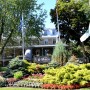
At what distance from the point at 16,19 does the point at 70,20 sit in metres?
12.4

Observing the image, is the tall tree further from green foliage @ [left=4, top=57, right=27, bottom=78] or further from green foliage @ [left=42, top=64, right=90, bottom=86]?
green foliage @ [left=42, top=64, right=90, bottom=86]

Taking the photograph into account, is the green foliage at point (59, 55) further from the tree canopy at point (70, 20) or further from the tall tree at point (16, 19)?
the tree canopy at point (70, 20)

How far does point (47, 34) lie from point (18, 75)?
183 ft

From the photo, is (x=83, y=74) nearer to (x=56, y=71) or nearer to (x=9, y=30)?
(x=56, y=71)

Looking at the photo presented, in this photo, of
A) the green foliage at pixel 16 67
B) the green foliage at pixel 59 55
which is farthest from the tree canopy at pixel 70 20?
the green foliage at pixel 16 67

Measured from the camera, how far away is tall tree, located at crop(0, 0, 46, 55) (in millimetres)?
46906

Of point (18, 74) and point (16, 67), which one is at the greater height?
point (16, 67)

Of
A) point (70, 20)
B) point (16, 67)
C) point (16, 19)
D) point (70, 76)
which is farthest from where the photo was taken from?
point (70, 20)

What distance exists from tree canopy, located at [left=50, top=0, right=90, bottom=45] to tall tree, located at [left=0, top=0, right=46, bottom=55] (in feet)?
19.5

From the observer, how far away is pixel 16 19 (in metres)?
48.1

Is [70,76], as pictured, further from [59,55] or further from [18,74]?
[59,55]

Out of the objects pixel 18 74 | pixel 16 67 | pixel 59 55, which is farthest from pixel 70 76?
pixel 59 55

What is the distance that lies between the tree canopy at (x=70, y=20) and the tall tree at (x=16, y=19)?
595 cm

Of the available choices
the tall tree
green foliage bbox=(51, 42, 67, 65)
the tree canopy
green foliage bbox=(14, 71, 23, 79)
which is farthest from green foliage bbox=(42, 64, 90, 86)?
the tree canopy
